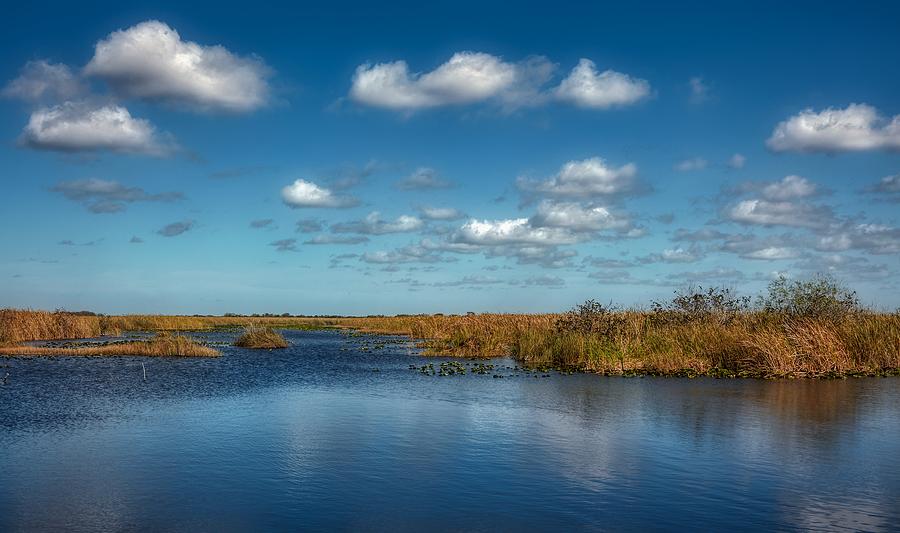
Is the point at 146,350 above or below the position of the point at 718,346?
below

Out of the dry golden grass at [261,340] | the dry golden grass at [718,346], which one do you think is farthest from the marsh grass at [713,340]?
the dry golden grass at [261,340]

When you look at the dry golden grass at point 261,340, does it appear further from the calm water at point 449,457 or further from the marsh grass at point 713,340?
the calm water at point 449,457

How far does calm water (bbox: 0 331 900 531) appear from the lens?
11180 millimetres

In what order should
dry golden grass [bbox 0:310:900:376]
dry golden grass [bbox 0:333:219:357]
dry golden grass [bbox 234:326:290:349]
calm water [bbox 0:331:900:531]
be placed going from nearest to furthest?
1. calm water [bbox 0:331:900:531]
2. dry golden grass [bbox 0:310:900:376]
3. dry golden grass [bbox 0:333:219:357]
4. dry golden grass [bbox 234:326:290:349]

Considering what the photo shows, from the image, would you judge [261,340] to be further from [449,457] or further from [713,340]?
[449,457]

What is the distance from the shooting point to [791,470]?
14.2 metres

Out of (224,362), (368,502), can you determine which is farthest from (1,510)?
(224,362)

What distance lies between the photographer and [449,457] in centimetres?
1537

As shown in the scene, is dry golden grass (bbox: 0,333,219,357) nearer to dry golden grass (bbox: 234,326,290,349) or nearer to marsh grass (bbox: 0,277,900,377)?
marsh grass (bbox: 0,277,900,377)

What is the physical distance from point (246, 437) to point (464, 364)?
72.7ft

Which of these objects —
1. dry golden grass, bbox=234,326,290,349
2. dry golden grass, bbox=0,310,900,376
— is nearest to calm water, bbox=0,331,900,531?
dry golden grass, bbox=0,310,900,376

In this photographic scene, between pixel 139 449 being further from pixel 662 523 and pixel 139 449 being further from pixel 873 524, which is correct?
pixel 873 524

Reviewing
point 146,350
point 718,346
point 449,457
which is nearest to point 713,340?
point 718,346

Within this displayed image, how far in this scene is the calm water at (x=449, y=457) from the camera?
1118 centimetres
